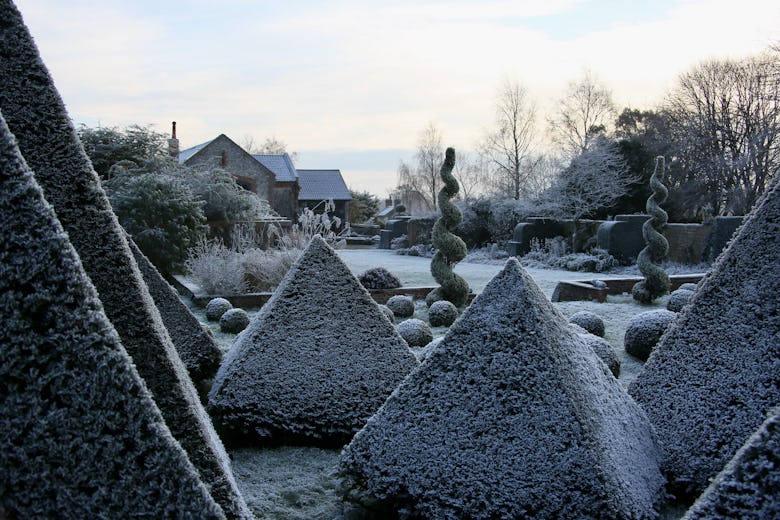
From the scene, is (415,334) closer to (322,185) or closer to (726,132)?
(726,132)

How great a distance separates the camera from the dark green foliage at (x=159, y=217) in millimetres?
14938

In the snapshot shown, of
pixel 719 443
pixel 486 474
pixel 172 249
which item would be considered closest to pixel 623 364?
pixel 719 443

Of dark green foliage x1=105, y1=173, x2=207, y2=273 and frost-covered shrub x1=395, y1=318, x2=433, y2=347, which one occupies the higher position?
dark green foliage x1=105, y1=173, x2=207, y2=273

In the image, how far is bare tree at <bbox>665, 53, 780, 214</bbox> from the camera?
2906 centimetres

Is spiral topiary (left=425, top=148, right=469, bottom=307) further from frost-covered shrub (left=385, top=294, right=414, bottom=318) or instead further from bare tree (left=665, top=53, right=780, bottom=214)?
bare tree (left=665, top=53, right=780, bottom=214)

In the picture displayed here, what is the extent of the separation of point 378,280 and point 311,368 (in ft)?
25.1

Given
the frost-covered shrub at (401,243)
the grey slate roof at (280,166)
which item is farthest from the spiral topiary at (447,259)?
the grey slate roof at (280,166)

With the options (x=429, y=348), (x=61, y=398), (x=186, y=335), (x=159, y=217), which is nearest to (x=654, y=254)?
(x=429, y=348)

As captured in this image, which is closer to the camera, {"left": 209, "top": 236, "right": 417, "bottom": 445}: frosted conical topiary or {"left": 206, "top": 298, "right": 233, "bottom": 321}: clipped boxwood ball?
{"left": 209, "top": 236, "right": 417, "bottom": 445}: frosted conical topiary

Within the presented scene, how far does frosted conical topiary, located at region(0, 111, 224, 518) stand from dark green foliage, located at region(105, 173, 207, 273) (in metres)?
13.5

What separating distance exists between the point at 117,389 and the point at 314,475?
270cm

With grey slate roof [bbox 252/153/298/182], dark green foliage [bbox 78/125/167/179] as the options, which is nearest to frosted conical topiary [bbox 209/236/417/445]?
dark green foliage [bbox 78/125/167/179]

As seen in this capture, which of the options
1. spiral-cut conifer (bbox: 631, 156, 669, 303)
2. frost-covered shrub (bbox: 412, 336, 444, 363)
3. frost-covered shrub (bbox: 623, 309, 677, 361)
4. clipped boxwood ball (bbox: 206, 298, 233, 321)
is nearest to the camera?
frost-covered shrub (bbox: 412, 336, 444, 363)

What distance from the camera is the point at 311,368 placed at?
4770mm
